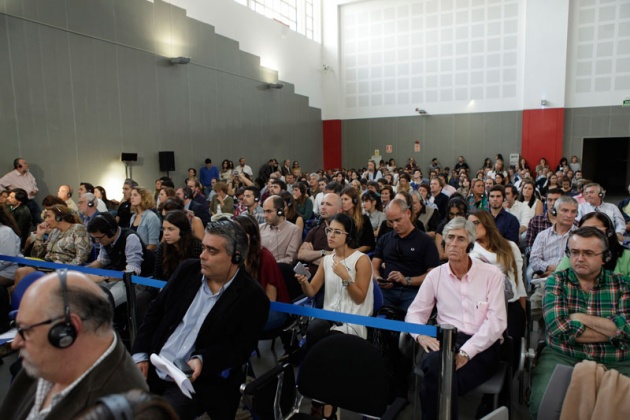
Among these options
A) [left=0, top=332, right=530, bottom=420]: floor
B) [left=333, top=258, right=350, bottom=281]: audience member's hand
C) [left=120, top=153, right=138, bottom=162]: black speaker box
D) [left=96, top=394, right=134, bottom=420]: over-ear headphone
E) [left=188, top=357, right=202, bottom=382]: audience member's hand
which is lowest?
[left=0, top=332, right=530, bottom=420]: floor

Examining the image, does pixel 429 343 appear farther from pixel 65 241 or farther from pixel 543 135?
pixel 543 135

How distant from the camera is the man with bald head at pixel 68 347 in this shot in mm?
1256

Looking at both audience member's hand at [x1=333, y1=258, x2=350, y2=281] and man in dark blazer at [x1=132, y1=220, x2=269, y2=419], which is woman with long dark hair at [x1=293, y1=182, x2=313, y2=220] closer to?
audience member's hand at [x1=333, y1=258, x2=350, y2=281]

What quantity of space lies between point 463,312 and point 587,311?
0.68 m

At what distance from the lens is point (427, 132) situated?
57.2ft

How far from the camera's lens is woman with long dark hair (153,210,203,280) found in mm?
3459

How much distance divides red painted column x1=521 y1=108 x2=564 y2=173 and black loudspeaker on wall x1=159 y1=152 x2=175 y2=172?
1237cm

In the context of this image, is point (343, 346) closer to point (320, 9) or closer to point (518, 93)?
point (518, 93)

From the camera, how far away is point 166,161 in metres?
11.5

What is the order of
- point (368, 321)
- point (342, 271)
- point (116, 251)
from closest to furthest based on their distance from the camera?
point (368, 321)
point (342, 271)
point (116, 251)

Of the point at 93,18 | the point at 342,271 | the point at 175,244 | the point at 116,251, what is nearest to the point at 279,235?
the point at 175,244

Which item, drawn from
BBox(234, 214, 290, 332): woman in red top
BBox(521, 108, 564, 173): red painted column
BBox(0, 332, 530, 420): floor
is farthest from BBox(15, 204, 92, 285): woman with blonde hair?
BBox(521, 108, 564, 173): red painted column

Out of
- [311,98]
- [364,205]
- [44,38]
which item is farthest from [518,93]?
[44,38]

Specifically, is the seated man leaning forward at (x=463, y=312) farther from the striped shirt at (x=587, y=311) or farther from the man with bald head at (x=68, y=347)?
the man with bald head at (x=68, y=347)
